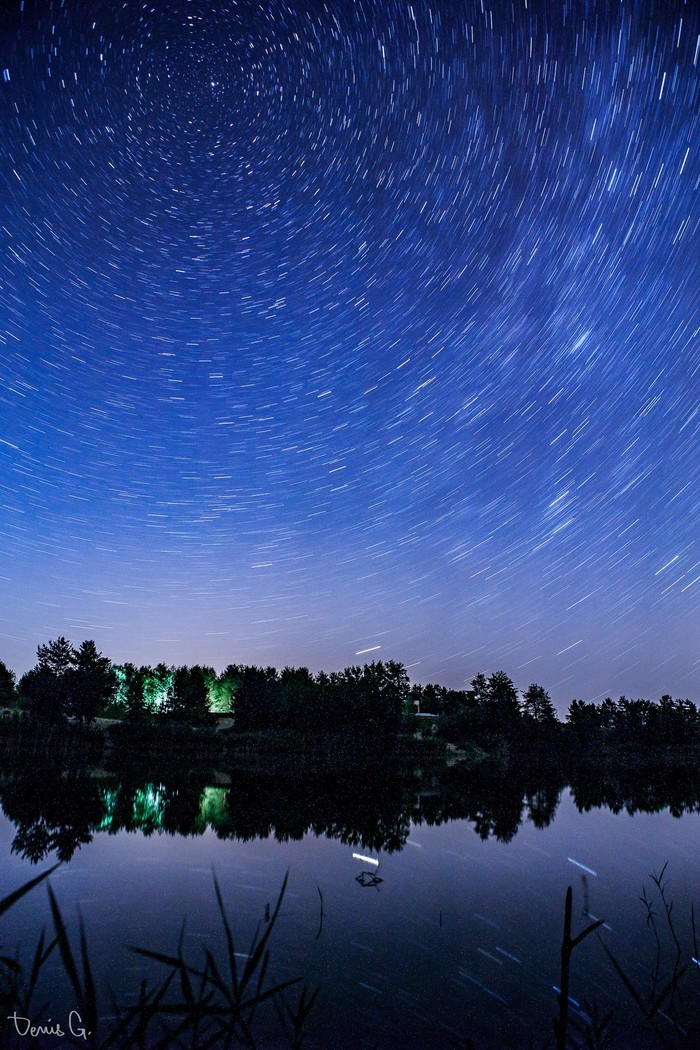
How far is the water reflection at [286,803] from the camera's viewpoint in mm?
28406

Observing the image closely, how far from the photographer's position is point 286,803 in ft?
124

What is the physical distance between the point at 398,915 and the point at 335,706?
82.8 metres

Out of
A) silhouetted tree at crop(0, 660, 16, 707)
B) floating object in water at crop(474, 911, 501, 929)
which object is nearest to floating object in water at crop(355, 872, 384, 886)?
floating object in water at crop(474, 911, 501, 929)

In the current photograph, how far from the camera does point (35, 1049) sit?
3.49 meters

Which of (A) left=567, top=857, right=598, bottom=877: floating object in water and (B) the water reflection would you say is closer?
(A) left=567, top=857, right=598, bottom=877: floating object in water

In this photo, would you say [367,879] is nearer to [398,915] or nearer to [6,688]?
[398,915]

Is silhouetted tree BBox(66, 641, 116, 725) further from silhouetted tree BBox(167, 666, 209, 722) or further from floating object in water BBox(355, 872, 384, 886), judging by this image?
floating object in water BBox(355, 872, 384, 886)

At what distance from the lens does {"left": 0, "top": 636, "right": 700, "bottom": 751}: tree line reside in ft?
319

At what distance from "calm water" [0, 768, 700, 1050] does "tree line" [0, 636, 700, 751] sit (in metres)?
69.5

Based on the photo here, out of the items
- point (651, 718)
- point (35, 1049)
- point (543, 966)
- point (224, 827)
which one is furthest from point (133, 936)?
point (651, 718)

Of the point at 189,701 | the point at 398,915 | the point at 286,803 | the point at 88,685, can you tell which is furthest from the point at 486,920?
the point at 189,701

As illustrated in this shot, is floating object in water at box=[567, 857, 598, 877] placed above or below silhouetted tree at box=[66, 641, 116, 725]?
below

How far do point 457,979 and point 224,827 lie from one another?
20.4m
